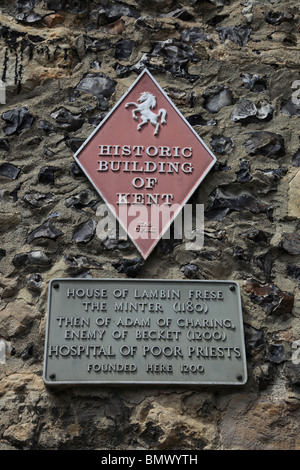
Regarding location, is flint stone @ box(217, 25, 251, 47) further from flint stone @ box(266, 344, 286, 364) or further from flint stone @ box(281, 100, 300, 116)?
flint stone @ box(266, 344, 286, 364)

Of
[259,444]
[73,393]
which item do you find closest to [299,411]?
[259,444]

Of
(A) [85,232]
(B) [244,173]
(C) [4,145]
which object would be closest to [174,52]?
(B) [244,173]

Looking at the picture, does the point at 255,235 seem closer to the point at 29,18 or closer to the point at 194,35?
the point at 194,35

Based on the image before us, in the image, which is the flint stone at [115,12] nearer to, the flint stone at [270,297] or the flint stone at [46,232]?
the flint stone at [46,232]

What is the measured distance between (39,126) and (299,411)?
1719 millimetres

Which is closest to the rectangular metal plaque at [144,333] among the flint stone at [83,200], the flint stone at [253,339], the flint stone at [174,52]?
the flint stone at [253,339]

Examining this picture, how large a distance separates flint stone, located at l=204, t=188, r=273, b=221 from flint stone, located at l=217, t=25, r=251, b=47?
89cm

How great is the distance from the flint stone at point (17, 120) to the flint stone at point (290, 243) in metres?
1.31

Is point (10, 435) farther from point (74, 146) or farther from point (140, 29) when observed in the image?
point (140, 29)

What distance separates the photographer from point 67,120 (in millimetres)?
2770

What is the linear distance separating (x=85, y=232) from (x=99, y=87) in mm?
785

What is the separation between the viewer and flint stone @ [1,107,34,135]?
2756mm

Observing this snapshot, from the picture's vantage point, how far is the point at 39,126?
2760 mm

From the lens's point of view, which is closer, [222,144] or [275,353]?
[275,353]
